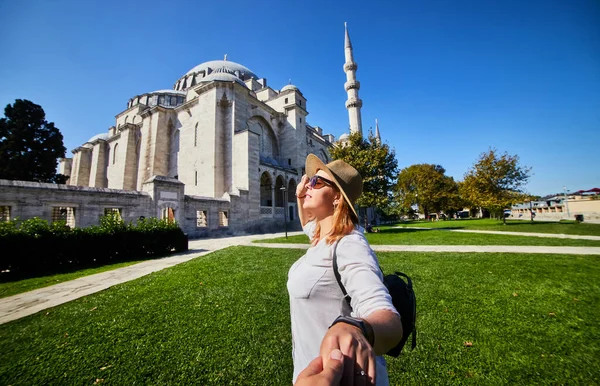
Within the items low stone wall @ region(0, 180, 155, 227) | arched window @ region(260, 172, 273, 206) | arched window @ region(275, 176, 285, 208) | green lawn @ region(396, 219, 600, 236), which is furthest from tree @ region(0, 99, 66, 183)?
green lawn @ region(396, 219, 600, 236)

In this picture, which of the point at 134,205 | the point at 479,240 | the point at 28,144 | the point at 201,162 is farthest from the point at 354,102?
the point at 28,144

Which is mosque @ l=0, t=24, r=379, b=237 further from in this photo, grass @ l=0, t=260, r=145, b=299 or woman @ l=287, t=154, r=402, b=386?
woman @ l=287, t=154, r=402, b=386

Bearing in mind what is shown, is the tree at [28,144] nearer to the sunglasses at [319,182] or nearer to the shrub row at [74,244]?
the shrub row at [74,244]

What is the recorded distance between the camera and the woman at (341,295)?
0.70 metres

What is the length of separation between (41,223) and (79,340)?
7513mm

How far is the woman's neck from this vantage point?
5.04ft

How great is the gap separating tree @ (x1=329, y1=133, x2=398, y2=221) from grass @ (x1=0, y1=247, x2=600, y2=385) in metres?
11.9

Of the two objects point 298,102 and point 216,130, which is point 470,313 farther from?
point 298,102

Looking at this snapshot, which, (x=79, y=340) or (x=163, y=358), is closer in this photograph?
(x=163, y=358)

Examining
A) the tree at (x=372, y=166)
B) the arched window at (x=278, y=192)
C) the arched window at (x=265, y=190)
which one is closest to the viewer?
the tree at (x=372, y=166)

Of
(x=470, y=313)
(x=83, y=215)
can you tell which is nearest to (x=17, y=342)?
(x=470, y=313)

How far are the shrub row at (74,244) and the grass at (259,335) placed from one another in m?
5.02

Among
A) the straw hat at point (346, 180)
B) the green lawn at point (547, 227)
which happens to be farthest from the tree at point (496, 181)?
the straw hat at point (346, 180)

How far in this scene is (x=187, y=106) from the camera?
28.7 m
